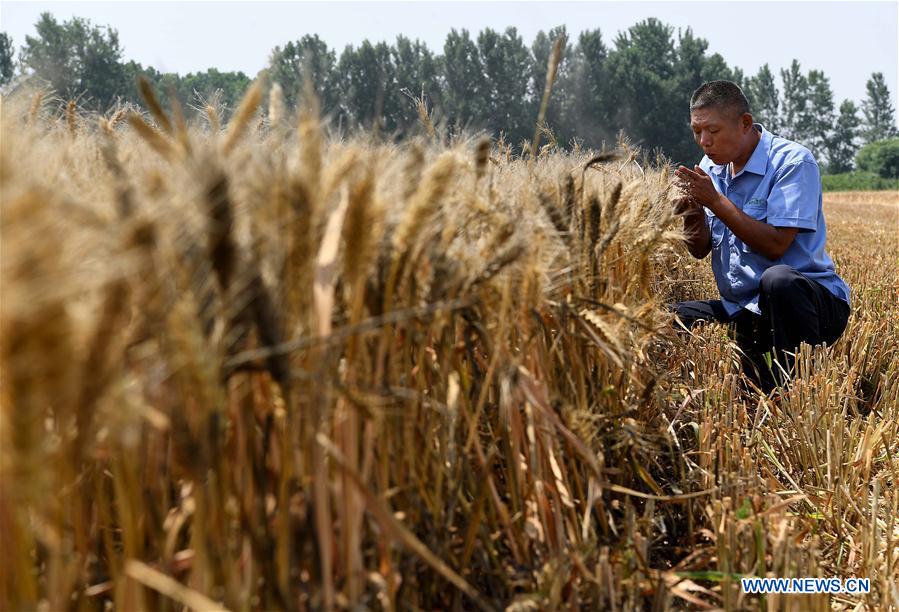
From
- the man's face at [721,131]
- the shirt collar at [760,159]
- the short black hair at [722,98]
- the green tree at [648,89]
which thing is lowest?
the shirt collar at [760,159]

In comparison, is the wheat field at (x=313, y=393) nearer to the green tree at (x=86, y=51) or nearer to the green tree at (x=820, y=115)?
the green tree at (x=86, y=51)

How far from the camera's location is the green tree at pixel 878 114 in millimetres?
90062

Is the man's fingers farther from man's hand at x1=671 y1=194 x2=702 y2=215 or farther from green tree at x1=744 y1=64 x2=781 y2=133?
green tree at x1=744 y1=64 x2=781 y2=133

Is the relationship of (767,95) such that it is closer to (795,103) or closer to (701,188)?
(795,103)

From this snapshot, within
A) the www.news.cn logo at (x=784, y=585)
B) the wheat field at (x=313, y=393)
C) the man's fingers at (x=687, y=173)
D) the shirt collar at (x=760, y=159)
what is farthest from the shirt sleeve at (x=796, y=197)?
the www.news.cn logo at (x=784, y=585)

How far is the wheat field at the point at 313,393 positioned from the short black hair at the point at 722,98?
188 centimetres

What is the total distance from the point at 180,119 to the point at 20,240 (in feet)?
1.39

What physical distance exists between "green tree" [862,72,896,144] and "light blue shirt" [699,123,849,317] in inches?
3933

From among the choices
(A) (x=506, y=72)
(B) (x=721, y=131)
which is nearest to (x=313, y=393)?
(B) (x=721, y=131)

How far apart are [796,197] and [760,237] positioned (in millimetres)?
239

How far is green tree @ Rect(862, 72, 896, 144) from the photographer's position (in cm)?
9006

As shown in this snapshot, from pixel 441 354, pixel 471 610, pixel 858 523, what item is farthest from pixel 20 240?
pixel 858 523

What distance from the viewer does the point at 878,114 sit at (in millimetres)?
91125

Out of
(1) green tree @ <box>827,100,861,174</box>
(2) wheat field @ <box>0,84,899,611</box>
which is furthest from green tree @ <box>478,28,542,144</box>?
(2) wheat field @ <box>0,84,899,611</box>
